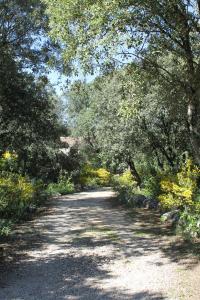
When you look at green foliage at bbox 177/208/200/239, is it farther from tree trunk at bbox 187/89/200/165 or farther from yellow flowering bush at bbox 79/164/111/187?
yellow flowering bush at bbox 79/164/111/187

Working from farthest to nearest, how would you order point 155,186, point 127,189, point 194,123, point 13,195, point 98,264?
point 127,189, point 155,186, point 13,195, point 194,123, point 98,264

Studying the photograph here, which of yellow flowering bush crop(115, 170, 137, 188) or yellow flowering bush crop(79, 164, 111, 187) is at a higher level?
yellow flowering bush crop(79, 164, 111, 187)

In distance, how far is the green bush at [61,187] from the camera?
1077 inches

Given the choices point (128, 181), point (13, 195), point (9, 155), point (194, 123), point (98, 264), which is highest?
point (9, 155)

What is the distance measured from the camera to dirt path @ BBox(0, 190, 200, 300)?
6.94m

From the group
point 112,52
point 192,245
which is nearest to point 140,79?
point 112,52

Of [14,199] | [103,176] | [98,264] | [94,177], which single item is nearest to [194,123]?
[98,264]

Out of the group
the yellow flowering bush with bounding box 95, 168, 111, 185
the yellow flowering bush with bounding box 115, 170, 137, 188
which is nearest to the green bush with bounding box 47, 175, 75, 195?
the yellow flowering bush with bounding box 115, 170, 137, 188

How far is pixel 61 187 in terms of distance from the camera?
29672 mm

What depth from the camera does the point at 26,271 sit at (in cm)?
828

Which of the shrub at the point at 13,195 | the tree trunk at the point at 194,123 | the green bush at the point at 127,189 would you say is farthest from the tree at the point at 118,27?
the green bush at the point at 127,189

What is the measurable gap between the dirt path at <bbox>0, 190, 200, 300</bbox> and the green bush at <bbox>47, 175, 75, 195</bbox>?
44.6 feet

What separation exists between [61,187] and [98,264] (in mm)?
21167

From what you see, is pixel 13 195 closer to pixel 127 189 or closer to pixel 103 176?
pixel 127 189
